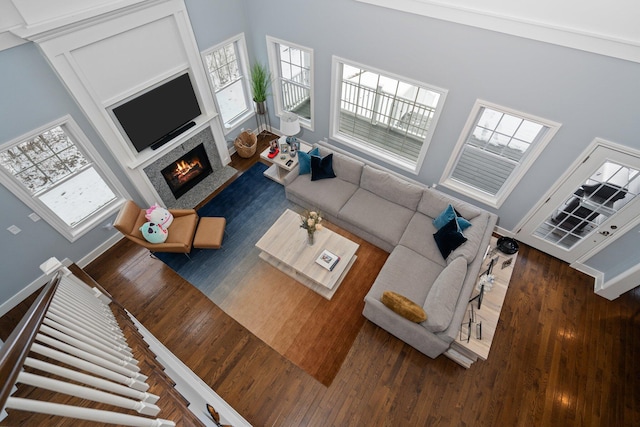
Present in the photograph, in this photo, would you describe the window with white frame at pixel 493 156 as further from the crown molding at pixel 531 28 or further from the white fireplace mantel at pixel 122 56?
the white fireplace mantel at pixel 122 56

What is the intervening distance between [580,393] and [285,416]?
364 cm

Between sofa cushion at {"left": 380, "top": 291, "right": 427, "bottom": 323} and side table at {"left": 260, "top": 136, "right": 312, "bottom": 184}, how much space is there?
312 centimetres

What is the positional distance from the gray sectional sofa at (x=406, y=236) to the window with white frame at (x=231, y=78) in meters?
2.19

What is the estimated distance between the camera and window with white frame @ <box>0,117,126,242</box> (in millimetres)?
3537

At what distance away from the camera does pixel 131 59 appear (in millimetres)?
3947

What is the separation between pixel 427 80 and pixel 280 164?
2.89 m

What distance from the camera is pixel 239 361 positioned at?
375cm

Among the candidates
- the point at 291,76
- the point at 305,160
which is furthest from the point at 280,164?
the point at 291,76

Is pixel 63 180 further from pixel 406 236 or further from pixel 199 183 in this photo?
pixel 406 236

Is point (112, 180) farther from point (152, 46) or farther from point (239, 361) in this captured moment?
point (239, 361)

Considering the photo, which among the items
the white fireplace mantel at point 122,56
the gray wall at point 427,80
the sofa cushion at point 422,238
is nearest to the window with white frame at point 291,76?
the gray wall at point 427,80

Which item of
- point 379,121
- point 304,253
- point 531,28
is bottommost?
point 304,253

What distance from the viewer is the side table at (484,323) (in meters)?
3.49

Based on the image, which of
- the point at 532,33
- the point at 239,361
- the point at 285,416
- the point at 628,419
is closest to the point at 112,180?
the point at 239,361
